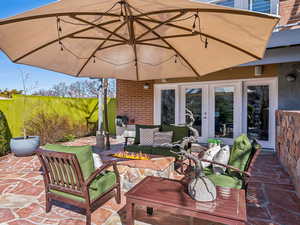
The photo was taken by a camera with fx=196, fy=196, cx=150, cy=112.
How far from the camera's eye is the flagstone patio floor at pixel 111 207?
2736mm

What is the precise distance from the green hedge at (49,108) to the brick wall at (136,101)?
5.84 feet

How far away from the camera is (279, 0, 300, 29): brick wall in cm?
656

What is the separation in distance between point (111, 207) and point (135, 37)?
280cm

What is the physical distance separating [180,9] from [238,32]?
1.00m

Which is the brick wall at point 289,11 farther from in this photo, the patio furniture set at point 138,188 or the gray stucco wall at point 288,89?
the patio furniture set at point 138,188

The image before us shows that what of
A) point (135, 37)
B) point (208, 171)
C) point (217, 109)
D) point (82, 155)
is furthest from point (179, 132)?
point (82, 155)

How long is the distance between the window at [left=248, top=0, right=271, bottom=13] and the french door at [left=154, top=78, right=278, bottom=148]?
8.54 feet

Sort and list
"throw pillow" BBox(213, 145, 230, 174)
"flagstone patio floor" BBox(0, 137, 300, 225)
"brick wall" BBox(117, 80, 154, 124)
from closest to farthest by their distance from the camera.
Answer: "flagstone patio floor" BBox(0, 137, 300, 225), "throw pillow" BBox(213, 145, 230, 174), "brick wall" BBox(117, 80, 154, 124)

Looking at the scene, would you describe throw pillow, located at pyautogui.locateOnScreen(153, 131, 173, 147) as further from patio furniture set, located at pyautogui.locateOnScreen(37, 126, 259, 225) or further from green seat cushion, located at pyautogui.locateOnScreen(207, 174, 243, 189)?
green seat cushion, located at pyautogui.locateOnScreen(207, 174, 243, 189)

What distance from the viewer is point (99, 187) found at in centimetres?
279

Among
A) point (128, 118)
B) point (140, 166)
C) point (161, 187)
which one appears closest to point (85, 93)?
point (128, 118)

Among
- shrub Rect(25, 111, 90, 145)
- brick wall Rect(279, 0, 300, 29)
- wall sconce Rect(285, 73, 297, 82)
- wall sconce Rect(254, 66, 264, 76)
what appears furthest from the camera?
shrub Rect(25, 111, 90, 145)

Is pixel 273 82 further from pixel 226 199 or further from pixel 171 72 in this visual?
pixel 226 199

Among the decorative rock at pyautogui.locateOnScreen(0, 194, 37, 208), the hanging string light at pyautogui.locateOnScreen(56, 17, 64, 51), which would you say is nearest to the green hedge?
the decorative rock at pyautogui.locateOnScreen(0, 194, 37, 208)
